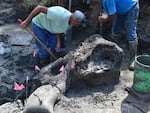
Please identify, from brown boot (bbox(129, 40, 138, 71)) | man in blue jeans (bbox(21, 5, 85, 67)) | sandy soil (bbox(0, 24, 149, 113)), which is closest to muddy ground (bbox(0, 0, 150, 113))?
sandy soil (bbox(0, 24, 149, 113))

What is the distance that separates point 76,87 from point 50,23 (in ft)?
4.93

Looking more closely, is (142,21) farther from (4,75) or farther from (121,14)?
(4,75)

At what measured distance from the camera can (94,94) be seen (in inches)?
198

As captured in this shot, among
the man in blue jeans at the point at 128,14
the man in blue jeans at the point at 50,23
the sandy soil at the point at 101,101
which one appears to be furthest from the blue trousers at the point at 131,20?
the man in blue jeans at the point at 50,23

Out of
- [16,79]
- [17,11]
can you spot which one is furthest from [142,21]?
[17,11]

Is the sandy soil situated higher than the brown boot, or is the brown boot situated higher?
the brown boot

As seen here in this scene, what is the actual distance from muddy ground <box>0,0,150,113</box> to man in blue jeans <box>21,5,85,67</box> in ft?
2.29

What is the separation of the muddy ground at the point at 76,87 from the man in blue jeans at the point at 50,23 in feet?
2.29

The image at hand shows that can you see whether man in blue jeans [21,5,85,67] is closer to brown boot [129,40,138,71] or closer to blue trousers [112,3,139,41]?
blue trousers [112,3,139,41]

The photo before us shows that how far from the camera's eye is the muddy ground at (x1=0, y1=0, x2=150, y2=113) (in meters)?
4.73

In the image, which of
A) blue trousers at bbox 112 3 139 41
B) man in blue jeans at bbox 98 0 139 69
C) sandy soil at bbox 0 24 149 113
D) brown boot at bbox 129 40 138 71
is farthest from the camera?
brown boot at bbox 129 40 138 71

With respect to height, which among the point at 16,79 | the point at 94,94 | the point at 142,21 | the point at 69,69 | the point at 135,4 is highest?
the point at 135,4

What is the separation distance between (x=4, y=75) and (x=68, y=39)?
5.73 feet

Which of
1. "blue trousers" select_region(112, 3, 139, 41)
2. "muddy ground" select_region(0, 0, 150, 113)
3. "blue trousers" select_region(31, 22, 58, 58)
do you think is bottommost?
"muddy ground" select_region(0, 0, 150, 113)
